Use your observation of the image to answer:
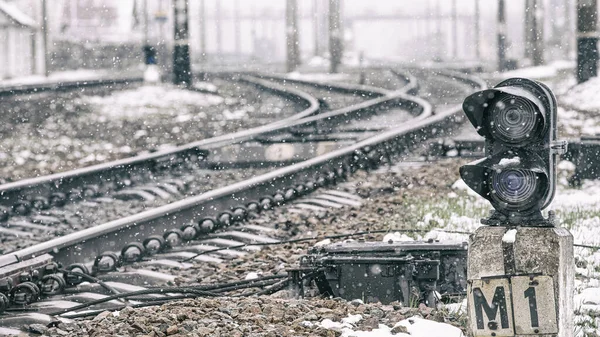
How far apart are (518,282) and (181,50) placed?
75.3 ft

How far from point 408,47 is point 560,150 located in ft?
422

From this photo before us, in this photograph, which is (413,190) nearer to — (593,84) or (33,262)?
(33,262)

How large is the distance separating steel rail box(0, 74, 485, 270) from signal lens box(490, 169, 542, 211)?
2.99m

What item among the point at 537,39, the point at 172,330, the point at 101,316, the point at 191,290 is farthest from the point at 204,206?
the point at 537,39

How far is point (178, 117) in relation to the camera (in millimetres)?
19531

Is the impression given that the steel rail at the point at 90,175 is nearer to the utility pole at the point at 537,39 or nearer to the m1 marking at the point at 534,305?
the m1 marking at the point at 534,305

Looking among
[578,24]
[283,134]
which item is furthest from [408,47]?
[283,134]

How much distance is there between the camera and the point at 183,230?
24.3ft

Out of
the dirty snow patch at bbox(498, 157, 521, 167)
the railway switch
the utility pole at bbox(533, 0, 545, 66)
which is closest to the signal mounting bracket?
the dirty snow patch at bbox(498, 157, 521, 167)

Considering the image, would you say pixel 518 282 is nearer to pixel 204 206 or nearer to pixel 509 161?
pixel 509 161

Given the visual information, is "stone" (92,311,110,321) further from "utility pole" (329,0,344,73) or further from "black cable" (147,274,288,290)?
"utility pole" (329,0,344,73)

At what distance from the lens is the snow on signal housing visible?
3.90m

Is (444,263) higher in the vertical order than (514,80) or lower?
lower

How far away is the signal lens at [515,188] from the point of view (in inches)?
154
